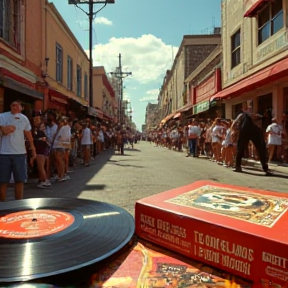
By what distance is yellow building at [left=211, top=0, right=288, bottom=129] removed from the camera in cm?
1066

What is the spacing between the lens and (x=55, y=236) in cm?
190

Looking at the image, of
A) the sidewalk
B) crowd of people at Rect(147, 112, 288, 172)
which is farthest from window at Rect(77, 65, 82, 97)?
the sidewalk

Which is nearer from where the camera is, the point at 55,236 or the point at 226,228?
the point at 226,228

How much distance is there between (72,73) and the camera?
19.2 m

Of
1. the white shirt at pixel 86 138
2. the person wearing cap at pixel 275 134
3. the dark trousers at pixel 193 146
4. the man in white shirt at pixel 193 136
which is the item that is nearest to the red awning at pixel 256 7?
the person wearing cap at pixel 275 134

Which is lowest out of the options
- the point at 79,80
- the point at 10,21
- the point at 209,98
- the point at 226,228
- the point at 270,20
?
the point at 226,228

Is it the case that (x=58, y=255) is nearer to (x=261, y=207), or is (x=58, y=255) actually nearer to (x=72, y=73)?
(x=261, y=207)

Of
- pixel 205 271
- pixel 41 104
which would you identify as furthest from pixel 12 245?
pixel 41 104

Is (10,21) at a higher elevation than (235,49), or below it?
below

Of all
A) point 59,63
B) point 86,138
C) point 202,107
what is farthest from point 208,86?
point 86,138

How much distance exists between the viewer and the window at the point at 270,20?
439 inches

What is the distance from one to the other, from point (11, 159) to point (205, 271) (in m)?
3.69

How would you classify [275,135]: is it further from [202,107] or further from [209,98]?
[209,98]

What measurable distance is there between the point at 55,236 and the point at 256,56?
43.7 ft
